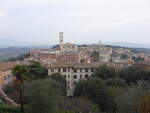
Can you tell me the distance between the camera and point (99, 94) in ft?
105

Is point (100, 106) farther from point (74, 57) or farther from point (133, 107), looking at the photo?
point (74, 57)

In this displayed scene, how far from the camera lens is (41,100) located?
73.3 feet

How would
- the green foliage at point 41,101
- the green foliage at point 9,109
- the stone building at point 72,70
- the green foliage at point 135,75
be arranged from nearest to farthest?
1. the green foliage at point 41,101
2. the green foliage at point 9,109
3. the green foliage at point 135,75
4. the stone building at point 72,70

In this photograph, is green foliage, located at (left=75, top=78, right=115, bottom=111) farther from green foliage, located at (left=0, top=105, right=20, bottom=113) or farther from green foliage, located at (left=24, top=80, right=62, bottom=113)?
green foliage, located at (left=0, top=105, right=20, bottom=113)

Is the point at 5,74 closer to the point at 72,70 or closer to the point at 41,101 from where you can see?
the point at 72,70

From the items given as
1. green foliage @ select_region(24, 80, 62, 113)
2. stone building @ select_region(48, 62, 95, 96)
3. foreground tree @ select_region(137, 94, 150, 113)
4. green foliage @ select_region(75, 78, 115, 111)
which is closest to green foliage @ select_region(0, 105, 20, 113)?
green foliage @ select_region(24, 80, 62, 113)

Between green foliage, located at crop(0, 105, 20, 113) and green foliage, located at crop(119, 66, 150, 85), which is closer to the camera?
green foliage, located at crop(0, 105, 20, 113)

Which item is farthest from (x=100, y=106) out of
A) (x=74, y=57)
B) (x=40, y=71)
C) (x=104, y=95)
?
(x=74, y=57)

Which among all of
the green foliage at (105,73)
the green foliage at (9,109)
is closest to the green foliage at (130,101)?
the green foliage at (9,109)

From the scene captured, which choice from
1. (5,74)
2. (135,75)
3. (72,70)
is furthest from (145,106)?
(5,74)

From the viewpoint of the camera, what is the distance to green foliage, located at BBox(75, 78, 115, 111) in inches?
1221

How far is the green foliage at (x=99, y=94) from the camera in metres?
31.0

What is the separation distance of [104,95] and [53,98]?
32.2 ft

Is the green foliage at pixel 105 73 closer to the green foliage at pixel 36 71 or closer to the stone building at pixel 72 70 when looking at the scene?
the stone building at pixel 72 70
